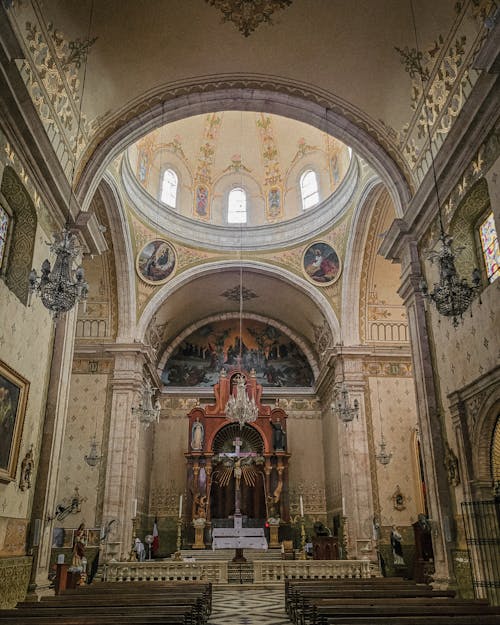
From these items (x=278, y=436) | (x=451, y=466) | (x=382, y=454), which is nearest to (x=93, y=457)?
(x=382, y=454)

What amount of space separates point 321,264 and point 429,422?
9.26m

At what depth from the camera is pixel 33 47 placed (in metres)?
8.24

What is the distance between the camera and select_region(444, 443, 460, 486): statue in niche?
8930 mm

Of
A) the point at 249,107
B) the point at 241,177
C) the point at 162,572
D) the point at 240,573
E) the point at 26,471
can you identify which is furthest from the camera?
the point at 241,177

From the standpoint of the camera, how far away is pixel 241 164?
20453mm

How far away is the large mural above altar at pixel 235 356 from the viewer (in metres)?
23.0

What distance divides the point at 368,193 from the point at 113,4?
8.64m

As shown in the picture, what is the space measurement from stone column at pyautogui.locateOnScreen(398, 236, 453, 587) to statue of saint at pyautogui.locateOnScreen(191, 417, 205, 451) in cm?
1203

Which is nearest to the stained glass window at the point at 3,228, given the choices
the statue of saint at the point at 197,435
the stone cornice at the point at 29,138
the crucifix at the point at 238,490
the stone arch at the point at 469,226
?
the stone cornice at the point at 29,138

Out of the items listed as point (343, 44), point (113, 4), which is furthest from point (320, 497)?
point (113, 4)

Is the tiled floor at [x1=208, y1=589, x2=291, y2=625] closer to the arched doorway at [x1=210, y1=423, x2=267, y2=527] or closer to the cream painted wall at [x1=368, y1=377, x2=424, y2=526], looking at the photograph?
the cream painted wall at [x1=368, y1=377, x2=424, y2=526]

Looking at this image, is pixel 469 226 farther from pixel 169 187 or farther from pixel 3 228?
pixel 169 187

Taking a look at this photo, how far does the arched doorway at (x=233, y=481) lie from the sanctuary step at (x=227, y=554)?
8.36 ft

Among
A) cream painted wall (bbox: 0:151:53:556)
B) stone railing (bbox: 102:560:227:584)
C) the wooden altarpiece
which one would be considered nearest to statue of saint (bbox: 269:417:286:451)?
the wooden altarpiece
